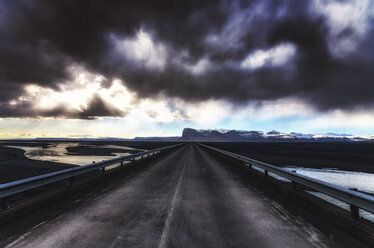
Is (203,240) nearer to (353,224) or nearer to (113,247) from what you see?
(113,247)

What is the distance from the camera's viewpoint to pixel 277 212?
5.31 m

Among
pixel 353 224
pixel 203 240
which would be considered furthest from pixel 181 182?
pixel 353 224

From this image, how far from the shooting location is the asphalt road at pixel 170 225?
3.63 metres

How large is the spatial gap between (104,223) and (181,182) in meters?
4.92

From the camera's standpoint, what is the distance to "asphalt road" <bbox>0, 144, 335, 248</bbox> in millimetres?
3631

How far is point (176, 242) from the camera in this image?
11.8 feet

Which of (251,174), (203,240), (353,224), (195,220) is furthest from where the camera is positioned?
(251,174)

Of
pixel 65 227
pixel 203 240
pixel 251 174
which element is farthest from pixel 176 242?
pixel 251 174

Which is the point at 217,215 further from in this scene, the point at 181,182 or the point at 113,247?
the point at 181,182

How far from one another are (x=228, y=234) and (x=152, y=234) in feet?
5.35

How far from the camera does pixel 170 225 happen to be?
14.2ft

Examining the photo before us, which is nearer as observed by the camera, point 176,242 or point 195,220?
point 176,242

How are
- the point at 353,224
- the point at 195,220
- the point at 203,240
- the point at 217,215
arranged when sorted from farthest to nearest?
the point at 217,215, the point at 195,220, the point at 353,224, the point at 203,240

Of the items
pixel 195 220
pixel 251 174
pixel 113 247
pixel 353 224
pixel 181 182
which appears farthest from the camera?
pixel 251 174
